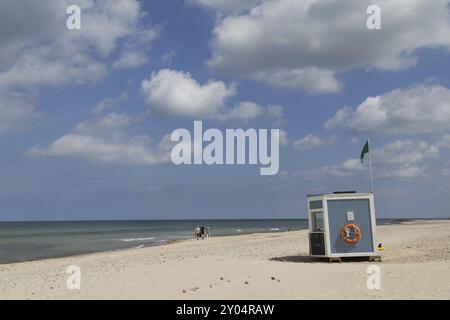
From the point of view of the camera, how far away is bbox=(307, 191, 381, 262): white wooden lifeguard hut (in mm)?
17328

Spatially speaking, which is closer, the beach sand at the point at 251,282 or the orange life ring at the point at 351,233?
the beach sand at the point at 251,282

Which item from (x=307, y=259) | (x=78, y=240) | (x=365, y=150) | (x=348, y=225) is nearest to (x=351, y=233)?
(x=348, y=225)

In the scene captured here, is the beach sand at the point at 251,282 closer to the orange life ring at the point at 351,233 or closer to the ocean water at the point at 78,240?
the orange life ring at the point at 351,233

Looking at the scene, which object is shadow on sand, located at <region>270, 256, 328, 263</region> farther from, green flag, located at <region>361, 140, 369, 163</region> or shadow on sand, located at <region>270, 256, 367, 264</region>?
green flag, located at <region>361, 140, 369, 163</region>

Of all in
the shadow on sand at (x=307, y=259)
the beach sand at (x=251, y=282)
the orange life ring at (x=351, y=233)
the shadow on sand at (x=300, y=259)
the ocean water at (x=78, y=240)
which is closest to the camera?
the beach sand at (x=251, y=282)

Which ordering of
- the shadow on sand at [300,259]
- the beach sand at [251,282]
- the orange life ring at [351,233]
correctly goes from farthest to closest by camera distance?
the shadow on sand at [300,259] < the orange life ring at [351,233] < the beach sand at [251,282]

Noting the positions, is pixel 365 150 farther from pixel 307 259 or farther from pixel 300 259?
pixel 300 259

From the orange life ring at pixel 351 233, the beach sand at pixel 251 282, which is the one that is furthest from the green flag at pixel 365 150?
the beach sand at pixel 251 282

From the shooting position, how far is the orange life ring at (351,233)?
17.3 meters

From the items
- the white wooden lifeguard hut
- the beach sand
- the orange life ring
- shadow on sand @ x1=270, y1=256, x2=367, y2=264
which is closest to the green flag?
the white wooden lifeguard hut

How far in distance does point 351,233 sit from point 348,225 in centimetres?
29

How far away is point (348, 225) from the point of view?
56.9 feet
